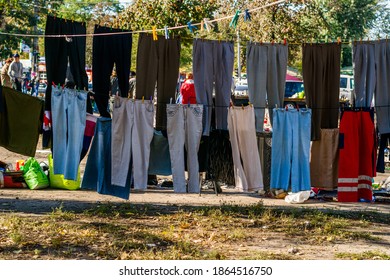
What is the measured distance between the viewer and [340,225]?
988 centimetres

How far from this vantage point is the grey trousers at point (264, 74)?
34.5 feet

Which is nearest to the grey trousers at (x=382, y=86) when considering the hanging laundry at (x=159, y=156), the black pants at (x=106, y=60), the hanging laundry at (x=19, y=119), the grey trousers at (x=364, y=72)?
the grey trousers at (x=364, y=72)

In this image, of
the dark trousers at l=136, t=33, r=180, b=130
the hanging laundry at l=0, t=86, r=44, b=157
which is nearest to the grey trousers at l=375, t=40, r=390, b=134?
the dark trousers at l=136, t=33, r=180, b=130

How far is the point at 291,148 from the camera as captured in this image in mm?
10445

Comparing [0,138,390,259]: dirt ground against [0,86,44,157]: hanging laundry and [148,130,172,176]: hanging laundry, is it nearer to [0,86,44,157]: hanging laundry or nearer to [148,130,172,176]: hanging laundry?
[148,130,172,176]: hanging laundry

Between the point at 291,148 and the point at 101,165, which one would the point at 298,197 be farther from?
the point at 101,165

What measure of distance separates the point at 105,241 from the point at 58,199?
9.99 feet

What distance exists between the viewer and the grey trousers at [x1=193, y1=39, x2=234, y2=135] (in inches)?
409

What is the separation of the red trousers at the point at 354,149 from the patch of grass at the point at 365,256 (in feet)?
7.80

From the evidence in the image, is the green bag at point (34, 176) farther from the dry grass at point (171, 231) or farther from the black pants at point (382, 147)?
the black pants at point (382, 147)

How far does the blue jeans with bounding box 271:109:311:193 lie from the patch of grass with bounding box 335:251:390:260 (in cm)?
218

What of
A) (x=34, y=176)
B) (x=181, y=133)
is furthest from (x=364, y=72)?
(x=34, y=176)

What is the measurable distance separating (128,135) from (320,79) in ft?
8.87

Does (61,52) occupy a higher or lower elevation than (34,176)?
higher
